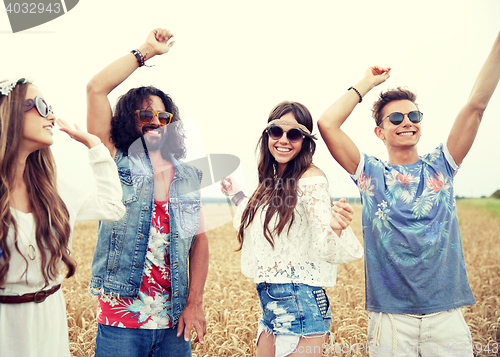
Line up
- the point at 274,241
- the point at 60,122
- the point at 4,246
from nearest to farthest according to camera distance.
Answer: the point at 4,246, the point at 60,122, the point at 274,241

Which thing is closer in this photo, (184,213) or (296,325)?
(296,325)

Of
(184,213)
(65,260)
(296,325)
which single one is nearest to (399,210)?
(296,325)

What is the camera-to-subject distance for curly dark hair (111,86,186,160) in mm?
2590

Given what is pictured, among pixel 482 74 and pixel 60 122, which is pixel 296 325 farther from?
pixel 482 74

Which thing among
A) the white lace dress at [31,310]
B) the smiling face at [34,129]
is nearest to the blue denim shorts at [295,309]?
the white lace dress at [31,310]

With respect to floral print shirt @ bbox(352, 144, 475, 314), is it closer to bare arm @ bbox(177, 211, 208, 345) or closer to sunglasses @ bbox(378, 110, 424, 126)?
sunglasses @ bbox(378, 110, 424, 126)

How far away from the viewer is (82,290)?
611cm

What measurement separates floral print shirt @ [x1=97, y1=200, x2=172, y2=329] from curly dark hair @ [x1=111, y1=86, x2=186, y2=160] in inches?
18.8

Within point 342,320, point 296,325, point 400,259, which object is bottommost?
point 342,320

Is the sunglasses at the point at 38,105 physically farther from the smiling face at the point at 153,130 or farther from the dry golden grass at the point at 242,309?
the dry golden grass at the point at 242,309

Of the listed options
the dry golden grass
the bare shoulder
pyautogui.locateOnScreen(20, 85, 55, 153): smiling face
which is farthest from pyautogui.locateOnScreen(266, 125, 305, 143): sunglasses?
pyautogui.locateOnScreen(20, 85, 55, 153): smiling face

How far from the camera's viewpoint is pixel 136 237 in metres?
2.43

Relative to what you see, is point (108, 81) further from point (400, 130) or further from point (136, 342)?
point (400, 130)

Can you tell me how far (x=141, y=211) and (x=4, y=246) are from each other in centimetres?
91
